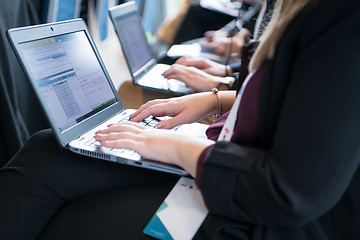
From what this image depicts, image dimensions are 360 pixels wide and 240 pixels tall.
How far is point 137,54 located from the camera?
1487 mm

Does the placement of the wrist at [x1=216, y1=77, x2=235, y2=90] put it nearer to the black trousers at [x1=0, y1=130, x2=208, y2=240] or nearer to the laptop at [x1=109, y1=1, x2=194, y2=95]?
the laptop at [x1=109, y1=1, x2=194, y2=95]

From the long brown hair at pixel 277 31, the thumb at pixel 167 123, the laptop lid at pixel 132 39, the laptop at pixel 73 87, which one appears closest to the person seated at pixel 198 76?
the laptop lid at pixel 132 39

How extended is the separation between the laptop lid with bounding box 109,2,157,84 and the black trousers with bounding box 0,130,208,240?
615 mm

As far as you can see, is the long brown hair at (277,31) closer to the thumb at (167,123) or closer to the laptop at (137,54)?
the thumb at (167,123)

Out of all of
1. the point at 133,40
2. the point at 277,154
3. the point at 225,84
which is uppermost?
the point at 133,40

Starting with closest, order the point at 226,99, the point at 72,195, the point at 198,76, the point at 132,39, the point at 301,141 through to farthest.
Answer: the point at 301,141, the point at 72,195, the point at 226,99, the point at 198,76, the point at 132,39

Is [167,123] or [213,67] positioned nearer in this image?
[167,123]

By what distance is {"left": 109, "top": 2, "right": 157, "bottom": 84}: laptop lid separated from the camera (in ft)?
4.48

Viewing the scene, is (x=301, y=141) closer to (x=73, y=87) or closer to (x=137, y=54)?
(x=73, y=87)

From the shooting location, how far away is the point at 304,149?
498mm

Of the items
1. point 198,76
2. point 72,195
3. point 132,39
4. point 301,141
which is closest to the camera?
point 301,141

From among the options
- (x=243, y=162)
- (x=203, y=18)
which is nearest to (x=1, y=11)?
(x=243, y=162)

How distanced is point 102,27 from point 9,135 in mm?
1479

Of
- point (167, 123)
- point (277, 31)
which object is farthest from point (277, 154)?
point (167, 123)
